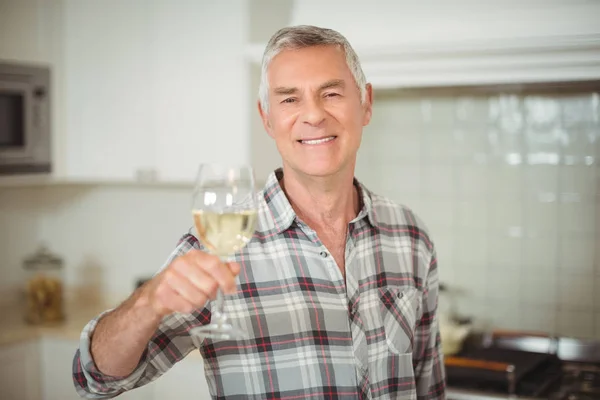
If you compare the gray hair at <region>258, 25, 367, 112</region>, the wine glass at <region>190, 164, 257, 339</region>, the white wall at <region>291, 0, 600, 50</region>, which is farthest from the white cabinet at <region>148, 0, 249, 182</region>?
the wine glass at <region>190, 164, 257, 339</region>

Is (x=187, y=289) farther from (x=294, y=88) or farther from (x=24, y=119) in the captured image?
(x=24, y=119)

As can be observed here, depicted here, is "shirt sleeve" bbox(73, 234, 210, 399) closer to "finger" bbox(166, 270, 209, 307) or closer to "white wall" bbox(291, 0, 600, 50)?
"finger" bbox(166, 270, 209, 307)

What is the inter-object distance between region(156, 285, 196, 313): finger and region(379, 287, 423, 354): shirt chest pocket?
564mm

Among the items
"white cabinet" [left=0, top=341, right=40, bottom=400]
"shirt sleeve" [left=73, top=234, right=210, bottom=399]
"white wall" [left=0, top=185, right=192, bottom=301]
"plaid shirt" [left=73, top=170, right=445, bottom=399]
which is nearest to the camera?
"shirt sleeve" [left=73, top=234, right=210, bottom=399]

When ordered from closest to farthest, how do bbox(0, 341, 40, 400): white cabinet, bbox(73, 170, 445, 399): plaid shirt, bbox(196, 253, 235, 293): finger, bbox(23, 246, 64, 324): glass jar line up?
bbox(196, 253, 235, 293): finger → bbox(73, 170, 445, 399): plaid shirt → bbox(0, 341, 40, 400): white cabinet → bbox(23, 246, 64, 324): glass jar

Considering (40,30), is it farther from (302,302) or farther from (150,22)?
(302,302)

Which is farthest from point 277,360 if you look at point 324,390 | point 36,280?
point 36,280

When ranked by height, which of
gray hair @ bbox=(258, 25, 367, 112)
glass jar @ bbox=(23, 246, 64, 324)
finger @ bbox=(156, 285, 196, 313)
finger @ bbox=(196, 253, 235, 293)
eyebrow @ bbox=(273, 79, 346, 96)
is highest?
gray hair @ bbox=(258, 25, 367, 112)

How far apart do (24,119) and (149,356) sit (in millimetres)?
2044

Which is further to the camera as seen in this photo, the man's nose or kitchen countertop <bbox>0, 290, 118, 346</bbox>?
kitchen countertop <bbox>0, 290, 118, 346</bbox>

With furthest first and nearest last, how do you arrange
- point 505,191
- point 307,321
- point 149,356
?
point 505,191 < point 307,321 < point 149,356

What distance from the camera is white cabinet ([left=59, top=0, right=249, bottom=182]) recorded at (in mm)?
2824

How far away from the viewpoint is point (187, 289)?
98 cm

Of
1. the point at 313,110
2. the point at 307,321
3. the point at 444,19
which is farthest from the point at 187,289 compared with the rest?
the point at 444,19
